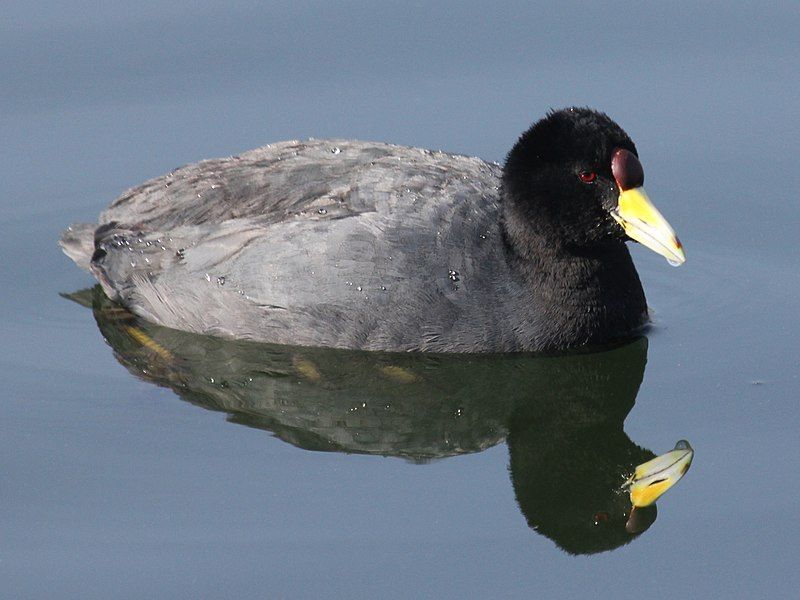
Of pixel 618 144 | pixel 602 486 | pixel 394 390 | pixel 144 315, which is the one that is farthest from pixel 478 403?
pixel 144 315

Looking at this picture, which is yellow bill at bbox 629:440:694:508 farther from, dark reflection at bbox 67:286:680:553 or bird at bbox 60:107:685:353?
bird at bbox 60:107:685:353

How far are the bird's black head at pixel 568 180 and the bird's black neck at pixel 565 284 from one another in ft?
0.09

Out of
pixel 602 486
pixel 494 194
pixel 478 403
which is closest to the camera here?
pixel 602 486

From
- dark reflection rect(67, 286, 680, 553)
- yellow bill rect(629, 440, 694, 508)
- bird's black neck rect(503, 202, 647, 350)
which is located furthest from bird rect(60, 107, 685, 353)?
yellow bill rect(629, 440, 694, 508)

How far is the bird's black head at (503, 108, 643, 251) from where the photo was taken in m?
10.2

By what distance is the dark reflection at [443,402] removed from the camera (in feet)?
30.3

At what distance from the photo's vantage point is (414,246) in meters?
10.2

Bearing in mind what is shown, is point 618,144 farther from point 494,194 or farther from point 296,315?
point 296,315

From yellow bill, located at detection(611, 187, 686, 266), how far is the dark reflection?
2.79 feet

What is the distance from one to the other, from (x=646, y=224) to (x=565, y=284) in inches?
28.9

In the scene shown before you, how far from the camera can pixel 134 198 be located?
11.2m

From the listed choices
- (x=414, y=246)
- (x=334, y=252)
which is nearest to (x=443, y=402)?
(x=414, y=246)

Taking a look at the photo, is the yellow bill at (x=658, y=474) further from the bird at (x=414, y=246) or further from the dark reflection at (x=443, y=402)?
the bird at (x=414, y=246)

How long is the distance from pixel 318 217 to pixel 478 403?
1581 millimetres
